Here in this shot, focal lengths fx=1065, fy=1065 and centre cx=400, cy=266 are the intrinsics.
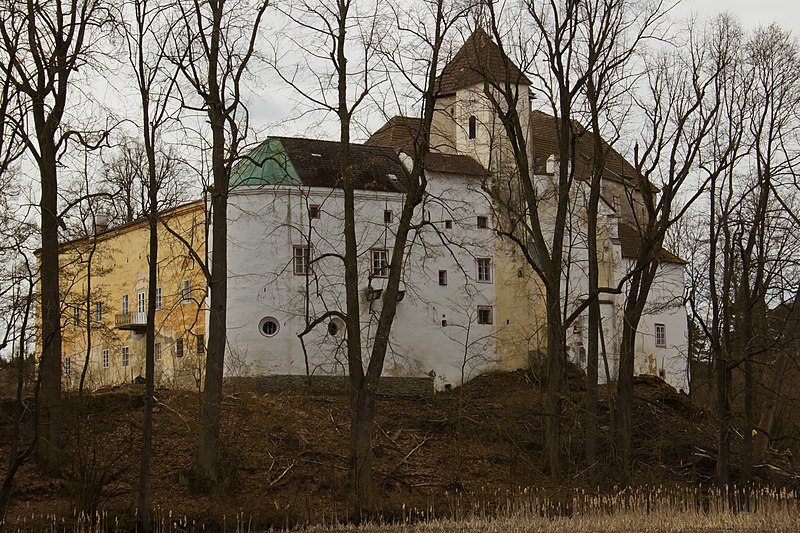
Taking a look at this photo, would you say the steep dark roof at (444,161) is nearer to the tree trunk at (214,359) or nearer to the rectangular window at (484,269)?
the rectangular window at (484,269)

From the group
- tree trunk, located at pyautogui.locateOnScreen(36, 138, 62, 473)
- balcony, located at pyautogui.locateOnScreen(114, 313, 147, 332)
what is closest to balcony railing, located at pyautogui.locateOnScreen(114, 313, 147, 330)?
balcony, located at pyautogui.locateOnScreen(114, 313, 147, 332)

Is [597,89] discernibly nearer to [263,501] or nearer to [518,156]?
[518,156]

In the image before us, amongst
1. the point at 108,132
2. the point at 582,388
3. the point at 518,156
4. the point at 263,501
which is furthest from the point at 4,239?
the point at 582,388

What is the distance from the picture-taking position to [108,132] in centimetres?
2120

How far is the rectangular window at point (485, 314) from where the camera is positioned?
135 ft

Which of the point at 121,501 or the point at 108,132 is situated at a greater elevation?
the point at 108,132

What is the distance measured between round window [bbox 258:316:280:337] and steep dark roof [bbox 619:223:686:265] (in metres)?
17.1

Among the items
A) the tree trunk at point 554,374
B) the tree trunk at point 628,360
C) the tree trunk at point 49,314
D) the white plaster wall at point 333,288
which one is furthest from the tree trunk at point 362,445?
the white plaster wall at point 333,288

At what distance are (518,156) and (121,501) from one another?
1212 centimetres

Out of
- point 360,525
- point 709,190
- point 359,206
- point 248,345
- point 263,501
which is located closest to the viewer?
point 360,525

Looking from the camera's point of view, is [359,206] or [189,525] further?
[359,206]

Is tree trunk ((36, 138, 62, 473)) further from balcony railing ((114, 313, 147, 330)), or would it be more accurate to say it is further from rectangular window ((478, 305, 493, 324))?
rectangular window ((478, 305, 493, 324))

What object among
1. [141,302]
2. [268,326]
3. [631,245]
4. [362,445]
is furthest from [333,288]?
[631,245]

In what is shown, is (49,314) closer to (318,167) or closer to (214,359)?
(214,359)
